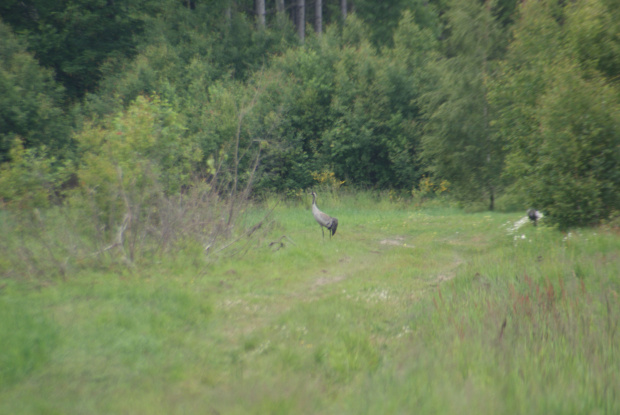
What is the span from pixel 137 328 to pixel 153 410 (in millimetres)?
1929

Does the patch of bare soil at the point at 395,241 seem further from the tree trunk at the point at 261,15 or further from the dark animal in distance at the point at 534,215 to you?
the tree trunk at the point at 261,15

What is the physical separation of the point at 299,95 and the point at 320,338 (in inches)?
836

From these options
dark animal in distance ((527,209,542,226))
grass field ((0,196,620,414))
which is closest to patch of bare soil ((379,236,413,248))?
dark animal in distance ((527,209,542,226))

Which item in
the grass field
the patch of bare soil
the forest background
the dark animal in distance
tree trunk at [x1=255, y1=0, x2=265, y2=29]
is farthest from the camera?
tree trunk at [x1=255, y1=0, x2=265, y2=29]

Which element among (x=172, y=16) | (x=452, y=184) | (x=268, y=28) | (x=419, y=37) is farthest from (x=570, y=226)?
(x=172, y=16)

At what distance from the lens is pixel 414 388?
159 inches

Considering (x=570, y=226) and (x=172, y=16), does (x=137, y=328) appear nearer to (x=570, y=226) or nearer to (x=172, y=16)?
(x=570, y=226)

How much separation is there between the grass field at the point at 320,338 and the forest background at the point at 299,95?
4.26 m

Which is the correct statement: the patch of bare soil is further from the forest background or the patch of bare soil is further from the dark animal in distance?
the forest background

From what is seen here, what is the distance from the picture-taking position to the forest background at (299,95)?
39.1 feet

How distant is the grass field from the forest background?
4260mm

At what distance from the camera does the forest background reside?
469 inches

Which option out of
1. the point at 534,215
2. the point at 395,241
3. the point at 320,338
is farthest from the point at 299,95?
the point at 320,338

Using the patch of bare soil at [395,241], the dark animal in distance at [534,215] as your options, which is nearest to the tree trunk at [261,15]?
the patch of bare soil at [395,241]
